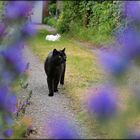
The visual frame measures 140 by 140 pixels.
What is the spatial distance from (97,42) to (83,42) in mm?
2120

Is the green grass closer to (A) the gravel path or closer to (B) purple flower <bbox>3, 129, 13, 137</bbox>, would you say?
(A) the gravel path

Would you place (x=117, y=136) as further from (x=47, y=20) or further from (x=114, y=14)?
(x=47, y=20)

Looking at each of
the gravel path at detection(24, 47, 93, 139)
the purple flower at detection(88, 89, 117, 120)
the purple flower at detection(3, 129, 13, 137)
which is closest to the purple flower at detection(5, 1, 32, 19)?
the purple flower at detection(88, 89, 117, 120)

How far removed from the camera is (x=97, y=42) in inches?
782

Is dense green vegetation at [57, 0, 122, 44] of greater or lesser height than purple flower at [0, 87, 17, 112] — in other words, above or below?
below

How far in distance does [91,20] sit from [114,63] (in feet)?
67.5

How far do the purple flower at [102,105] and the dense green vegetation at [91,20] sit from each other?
1457cm

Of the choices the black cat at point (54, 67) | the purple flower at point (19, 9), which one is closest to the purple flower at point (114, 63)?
the purple flower at point (19, 9)

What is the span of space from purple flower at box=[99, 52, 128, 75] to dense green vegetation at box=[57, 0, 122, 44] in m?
14.5

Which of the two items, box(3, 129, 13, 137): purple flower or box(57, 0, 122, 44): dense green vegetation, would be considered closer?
box(3, 129, 13, 137): purple flower

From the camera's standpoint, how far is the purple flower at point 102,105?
242 centimetres

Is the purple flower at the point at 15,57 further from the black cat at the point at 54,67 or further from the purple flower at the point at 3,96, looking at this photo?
the black cat at the point at 54,67

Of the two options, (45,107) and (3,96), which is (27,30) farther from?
(45,107)

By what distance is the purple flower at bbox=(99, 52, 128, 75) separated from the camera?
2492 millimetres
